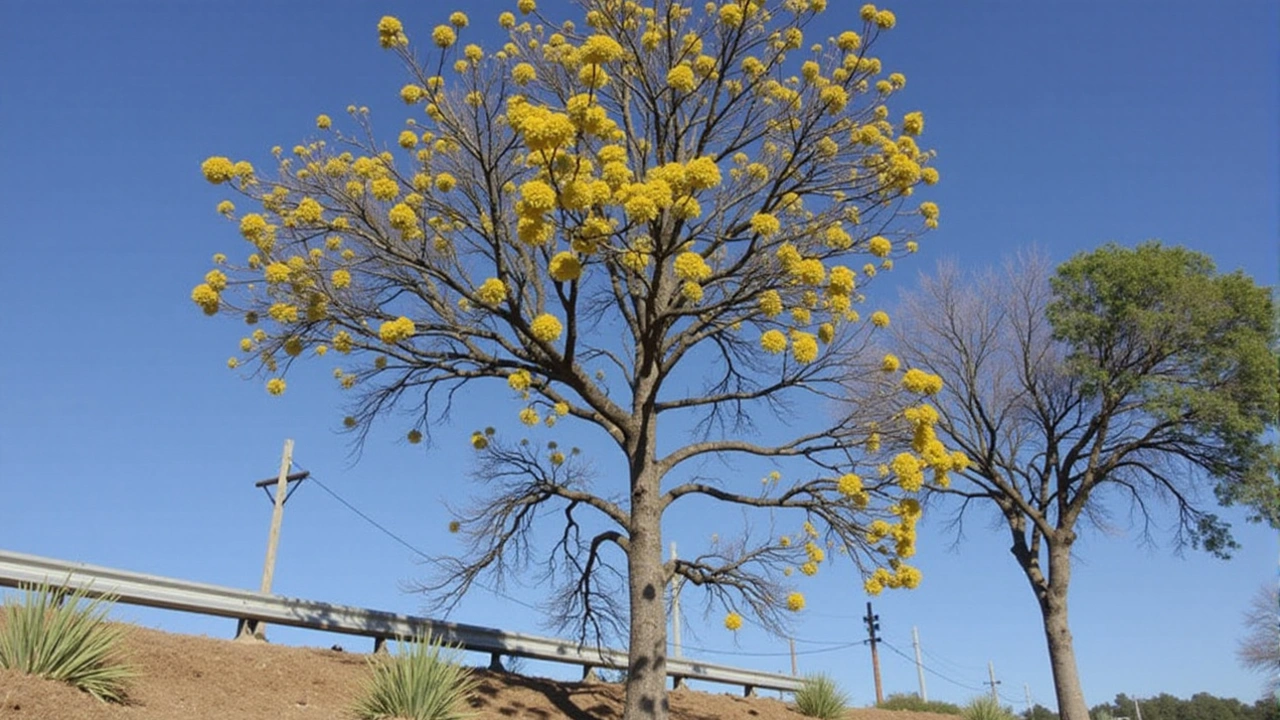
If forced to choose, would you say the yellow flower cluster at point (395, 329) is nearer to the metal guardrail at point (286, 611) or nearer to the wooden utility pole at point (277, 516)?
the metal guardrail at point (286, 611)

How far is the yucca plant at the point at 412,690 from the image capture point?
687 centimetres

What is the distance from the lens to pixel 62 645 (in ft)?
19.6

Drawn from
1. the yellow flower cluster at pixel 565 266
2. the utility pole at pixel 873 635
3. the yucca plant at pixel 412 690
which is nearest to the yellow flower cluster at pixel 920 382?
the yellow flower cluster at pixel 565 266

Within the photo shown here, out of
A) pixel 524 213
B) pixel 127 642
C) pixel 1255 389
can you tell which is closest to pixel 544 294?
pixel 524 213

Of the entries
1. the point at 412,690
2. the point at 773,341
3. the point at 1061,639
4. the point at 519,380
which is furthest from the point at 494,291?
the point at 1061,639

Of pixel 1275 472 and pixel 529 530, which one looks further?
pixel 1275 472

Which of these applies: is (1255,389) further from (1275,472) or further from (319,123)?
(319,123)

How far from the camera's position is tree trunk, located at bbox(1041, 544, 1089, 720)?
15797 millimetres

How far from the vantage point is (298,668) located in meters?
8.16

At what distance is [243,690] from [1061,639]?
1501 cm

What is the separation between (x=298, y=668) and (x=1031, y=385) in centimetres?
1626

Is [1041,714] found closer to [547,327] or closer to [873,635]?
[873,635]

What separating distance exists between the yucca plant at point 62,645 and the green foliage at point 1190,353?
677 inches

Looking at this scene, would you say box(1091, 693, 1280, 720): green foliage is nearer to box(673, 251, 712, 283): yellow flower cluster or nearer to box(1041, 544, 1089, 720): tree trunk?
box(1041, 544, 1089, 720): tree trunk
